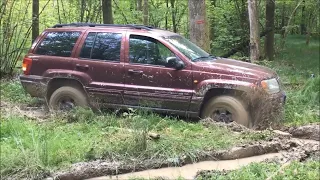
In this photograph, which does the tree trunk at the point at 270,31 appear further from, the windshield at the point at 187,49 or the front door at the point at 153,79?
the front door at the point at 153,79

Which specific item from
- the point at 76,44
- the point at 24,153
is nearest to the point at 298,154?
the point at 24,153

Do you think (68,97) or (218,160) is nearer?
(218,160)

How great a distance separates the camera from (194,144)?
18.4 feet

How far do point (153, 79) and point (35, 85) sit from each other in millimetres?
2450

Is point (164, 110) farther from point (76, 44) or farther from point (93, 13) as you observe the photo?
point (93, 13)

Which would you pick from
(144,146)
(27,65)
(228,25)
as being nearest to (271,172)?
(144,146)

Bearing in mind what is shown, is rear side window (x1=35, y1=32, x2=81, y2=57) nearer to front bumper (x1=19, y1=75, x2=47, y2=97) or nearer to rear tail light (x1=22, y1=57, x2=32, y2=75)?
rear tail light (x1=22, y1=57, x2=32, y2=75)

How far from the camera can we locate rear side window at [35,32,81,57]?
25.7ft

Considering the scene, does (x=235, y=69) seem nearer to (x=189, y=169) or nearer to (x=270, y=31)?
(x=189, y=169)

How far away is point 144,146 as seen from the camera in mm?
5371

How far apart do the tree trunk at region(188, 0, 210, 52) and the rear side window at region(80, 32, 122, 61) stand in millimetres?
2523

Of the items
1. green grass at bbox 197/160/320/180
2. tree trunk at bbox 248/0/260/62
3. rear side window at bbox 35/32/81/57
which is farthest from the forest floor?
tree trunk at bbox 248/0/260/62

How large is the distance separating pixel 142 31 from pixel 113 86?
1.15m

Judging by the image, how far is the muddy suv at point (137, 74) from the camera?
6.80 m
